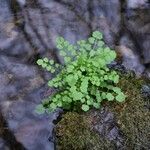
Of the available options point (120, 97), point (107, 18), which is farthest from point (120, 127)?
point (107, 18)

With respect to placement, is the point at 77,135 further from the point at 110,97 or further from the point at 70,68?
the point at 70,68

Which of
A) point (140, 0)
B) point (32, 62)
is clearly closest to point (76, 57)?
point (32, 62)

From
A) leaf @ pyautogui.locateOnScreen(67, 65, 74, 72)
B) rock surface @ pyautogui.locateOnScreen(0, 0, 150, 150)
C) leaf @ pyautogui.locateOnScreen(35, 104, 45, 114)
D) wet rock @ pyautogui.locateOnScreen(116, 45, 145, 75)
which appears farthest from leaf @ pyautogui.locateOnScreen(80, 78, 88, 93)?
wet rock @ pyautogui.locateOnScreen(116, 45, 145, 75)

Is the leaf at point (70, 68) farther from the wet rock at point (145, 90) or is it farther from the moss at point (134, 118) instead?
the wet rock at point (145, 90)

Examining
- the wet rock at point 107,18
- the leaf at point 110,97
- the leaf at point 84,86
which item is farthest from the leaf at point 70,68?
the wet rock at point 107,18

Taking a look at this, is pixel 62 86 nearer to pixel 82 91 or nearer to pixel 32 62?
pixel 82 91

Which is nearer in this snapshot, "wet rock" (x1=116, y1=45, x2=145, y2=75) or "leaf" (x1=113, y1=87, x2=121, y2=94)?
"leaf" (x1=113, y1=87, x2=121, y2=94)

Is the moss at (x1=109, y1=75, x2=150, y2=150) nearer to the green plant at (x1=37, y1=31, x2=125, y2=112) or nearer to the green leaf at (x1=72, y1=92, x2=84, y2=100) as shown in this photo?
the green plant at (x1=37, y1=31, x2=125, y2=112)

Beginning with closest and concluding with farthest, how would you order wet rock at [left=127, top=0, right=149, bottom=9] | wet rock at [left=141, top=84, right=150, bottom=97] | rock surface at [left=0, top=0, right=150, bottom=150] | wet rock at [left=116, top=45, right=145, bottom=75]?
wet rock at [left=141, top=84, right=150, bottom=97], rock surface at [left=0, top=0, right=150, bottom=150], wet rock at [left=116, top=45, right=145, bottom=75], wet rock at [left=127, top=0, right=149, bottom=9]

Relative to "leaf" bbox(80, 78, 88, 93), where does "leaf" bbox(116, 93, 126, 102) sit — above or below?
below
